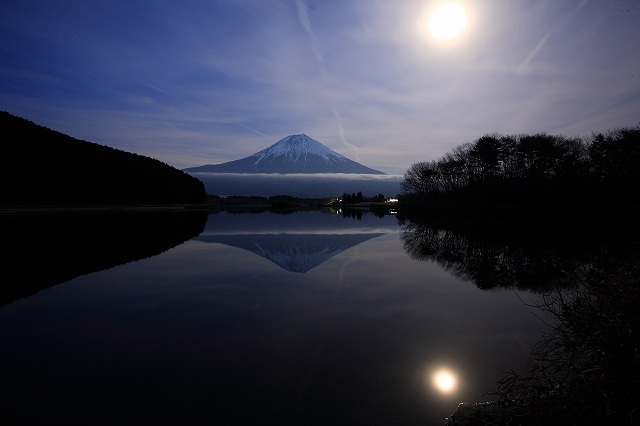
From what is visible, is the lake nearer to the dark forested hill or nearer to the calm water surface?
the calm water surface

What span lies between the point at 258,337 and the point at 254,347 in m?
0.44

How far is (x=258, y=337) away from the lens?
6305mm

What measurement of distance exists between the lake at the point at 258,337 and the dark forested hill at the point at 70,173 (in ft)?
165

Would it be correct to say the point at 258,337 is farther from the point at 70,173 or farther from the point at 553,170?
the point at 70,173

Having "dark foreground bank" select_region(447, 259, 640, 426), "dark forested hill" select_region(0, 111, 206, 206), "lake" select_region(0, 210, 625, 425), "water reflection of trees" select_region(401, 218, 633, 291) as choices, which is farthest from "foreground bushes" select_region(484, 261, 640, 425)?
"dark forested hill" select_region(0, 111, 206, 206)

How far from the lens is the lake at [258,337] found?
13.9 ft

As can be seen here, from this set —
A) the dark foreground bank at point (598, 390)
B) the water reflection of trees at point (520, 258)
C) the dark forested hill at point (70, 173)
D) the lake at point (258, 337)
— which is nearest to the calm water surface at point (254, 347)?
the lake at point (258, 337)

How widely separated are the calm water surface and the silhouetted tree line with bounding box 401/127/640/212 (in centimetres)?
3812

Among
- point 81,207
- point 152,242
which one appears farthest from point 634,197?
point 81,207

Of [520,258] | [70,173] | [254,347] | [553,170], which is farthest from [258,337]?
[70,173]

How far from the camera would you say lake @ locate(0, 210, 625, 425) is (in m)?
4.22

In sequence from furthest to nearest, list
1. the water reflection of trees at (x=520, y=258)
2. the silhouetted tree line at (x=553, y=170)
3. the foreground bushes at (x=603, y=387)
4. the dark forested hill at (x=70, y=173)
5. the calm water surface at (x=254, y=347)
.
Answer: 1. the dark forested hill at (x=70, y=173)
2. the silhouetted tree line at (x=553, y=170)
3. the water reflection of trees at (x=520, y=258)
4. the calm water surface at (x=254, y=347)
5. the foreground bushes at (x=603, y=387)

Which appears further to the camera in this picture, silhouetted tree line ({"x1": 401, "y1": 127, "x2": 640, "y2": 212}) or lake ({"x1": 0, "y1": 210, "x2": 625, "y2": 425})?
silhouetted tree line ({"x1": 401, "y1": 127, "x2": 640, "y2": 212})

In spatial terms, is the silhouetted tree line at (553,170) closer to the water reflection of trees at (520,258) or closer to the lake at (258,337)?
the water reflection of trees at (520,258)
